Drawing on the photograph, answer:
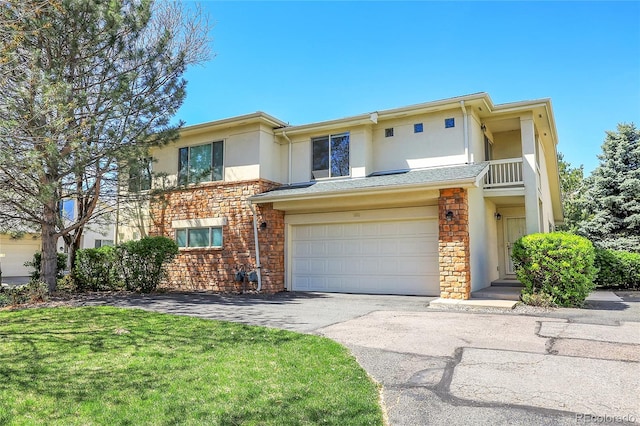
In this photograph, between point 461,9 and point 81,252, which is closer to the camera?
point 461,9

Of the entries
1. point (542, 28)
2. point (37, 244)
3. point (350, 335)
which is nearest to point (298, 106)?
point (542, 28)

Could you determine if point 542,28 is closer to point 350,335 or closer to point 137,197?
point 350,335

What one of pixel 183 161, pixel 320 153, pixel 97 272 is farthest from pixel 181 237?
pixel 320 153

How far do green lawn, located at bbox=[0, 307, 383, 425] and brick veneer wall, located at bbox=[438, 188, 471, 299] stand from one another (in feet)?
16.4

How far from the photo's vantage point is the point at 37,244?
24.1m

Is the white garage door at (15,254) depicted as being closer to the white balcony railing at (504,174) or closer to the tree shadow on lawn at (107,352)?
the tree shadow on lawn at (107,352)

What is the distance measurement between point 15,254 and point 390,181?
76.2 feet

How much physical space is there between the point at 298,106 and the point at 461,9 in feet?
24.6

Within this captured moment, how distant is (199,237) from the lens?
548 inches

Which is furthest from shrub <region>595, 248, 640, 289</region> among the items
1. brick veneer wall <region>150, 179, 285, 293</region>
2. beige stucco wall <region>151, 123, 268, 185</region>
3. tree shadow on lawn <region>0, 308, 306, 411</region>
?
tree shadow on lawn <region>0, 308, 306, 411</region>

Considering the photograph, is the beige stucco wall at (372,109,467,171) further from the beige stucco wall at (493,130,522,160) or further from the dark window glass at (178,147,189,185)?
the dark window glass at (178,147,189,185)

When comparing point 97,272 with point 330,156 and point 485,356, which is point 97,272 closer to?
point 330,156

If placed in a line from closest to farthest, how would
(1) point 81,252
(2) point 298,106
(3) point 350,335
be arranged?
(3) point 350,335, (1) point 81,252, (2) point 298,106

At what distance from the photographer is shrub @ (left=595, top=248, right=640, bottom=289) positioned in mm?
13062
